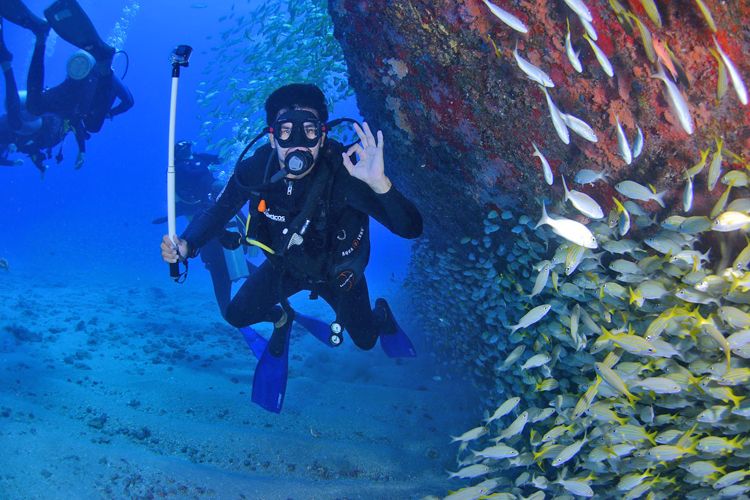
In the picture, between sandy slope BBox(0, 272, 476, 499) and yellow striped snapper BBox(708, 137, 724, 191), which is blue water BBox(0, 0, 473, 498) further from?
yellow striped snapper BBox(708, 137, 724, 191)

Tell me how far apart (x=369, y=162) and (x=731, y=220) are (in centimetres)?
277

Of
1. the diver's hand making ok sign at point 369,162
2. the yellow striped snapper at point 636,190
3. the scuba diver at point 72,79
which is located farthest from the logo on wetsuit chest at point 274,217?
the scuba diver at point 72,79

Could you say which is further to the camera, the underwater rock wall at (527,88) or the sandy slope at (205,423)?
the sandy slope at (205,423)

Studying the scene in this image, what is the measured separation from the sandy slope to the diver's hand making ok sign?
3.50m

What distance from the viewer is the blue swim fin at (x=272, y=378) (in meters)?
5.39

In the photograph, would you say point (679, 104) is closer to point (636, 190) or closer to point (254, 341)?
point (636, 190)

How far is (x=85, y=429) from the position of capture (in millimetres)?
5672

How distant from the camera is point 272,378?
18.1 ft

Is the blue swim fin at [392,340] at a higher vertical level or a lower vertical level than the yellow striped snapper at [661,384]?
higher

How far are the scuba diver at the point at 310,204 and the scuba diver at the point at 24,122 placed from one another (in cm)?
521

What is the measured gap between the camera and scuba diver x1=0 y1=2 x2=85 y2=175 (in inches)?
286

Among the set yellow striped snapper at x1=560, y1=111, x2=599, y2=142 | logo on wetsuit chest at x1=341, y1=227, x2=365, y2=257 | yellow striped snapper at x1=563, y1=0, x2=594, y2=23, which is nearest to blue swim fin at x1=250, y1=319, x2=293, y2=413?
logo on wetsuit chest at x1=341, y1=227, x2=365, y2=257

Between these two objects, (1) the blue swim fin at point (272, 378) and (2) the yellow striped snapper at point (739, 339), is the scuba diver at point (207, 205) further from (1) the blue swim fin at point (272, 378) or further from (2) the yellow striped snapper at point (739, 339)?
(2) the yellow striped snapper at point (739, 339)

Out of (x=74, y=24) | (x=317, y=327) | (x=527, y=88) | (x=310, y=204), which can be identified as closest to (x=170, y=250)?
(x=310, y=204)
